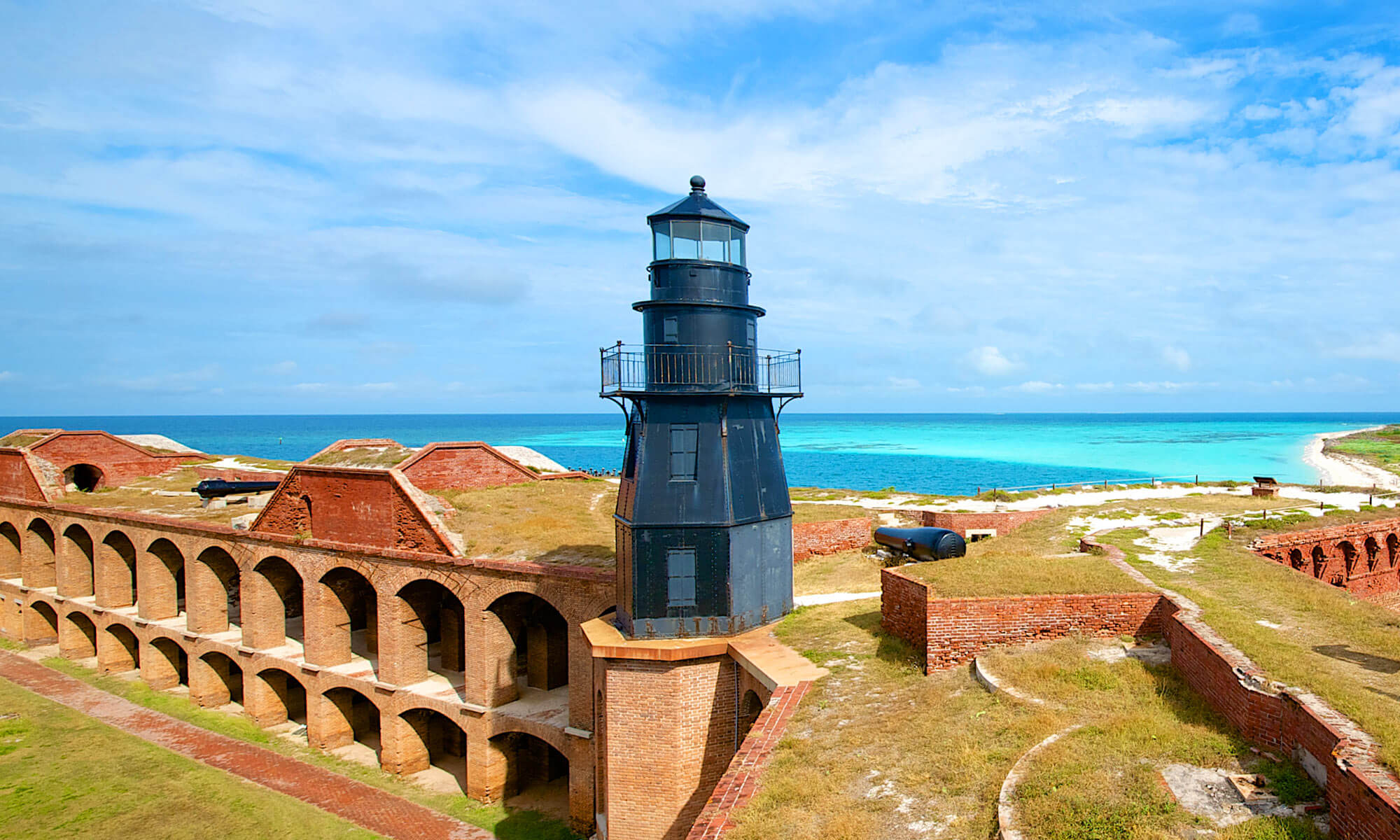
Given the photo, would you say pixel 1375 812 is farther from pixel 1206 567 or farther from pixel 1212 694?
pixel 1206 567

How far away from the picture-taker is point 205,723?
81.5 ft

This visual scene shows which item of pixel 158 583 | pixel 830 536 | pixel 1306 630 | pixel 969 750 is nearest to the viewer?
pixel 969 750

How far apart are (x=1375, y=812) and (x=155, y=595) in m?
33.0

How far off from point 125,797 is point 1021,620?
21.6 m

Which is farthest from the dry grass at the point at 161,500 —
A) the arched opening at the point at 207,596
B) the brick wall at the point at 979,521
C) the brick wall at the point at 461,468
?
the brick wall at the point at 979,521

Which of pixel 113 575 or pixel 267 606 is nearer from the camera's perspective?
pixel 267 606

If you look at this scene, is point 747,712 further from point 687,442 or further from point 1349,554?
point 1349,554

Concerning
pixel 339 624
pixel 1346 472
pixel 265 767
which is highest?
pixel 339 624

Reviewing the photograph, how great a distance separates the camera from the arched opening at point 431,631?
21.2m

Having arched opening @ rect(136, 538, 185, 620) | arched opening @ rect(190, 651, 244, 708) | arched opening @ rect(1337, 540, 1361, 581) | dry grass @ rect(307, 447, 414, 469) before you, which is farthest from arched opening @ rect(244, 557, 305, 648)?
arched opening @ rect(1337, 540, 1361, 581)

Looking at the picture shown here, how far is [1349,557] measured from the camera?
23000 millimetres

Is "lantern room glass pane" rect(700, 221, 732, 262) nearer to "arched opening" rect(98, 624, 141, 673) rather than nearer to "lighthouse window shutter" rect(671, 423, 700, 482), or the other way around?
"lighthouse window shutter" rect(671, 423, 700, 482)

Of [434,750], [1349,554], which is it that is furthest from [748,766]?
[1349,554]

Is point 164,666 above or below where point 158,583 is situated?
below
